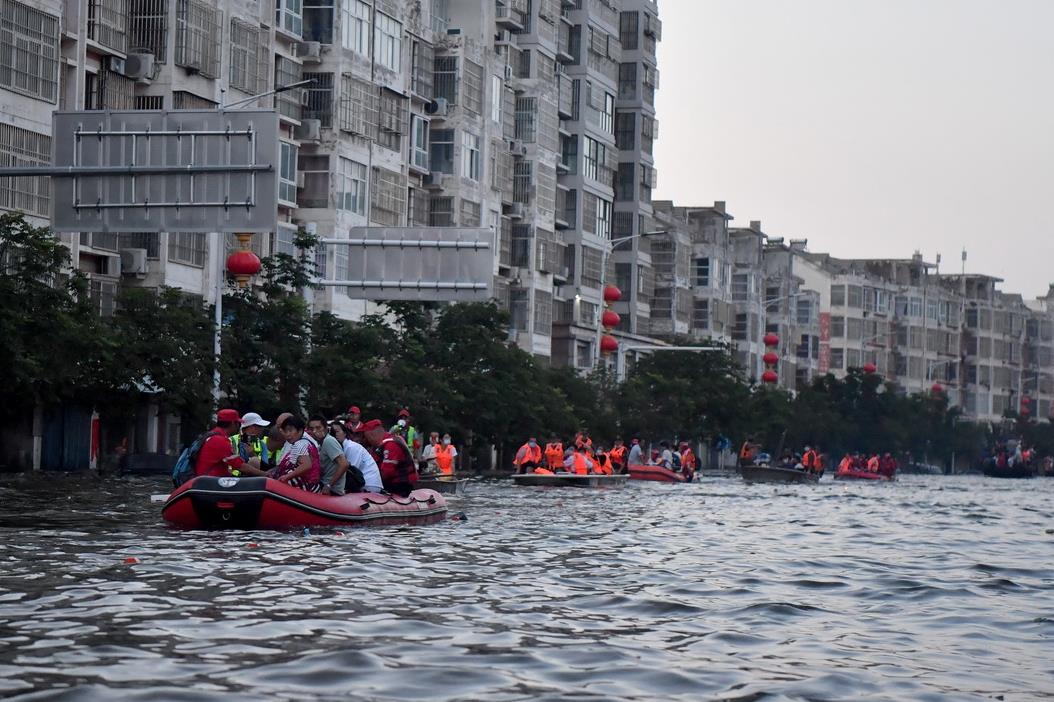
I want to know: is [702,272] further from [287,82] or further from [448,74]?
[287,82]

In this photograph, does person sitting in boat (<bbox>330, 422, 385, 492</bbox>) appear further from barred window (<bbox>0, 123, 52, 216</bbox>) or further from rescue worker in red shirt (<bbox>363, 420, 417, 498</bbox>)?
barred window (<bbox>0, 123, 52, 216</bbox>)

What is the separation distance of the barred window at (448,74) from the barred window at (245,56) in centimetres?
1585

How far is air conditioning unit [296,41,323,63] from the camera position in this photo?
5959 cm

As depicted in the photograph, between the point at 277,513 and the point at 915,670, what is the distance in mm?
11639

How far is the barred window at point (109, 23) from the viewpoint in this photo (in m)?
49.6

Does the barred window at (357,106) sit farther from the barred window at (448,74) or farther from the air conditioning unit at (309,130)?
the barred window at (448,74)

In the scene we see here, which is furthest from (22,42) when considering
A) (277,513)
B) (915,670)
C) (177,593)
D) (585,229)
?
(585,229)

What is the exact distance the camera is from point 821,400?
115188 mm

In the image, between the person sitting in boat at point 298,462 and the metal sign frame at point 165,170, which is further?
the metal sign frame at point 165,170

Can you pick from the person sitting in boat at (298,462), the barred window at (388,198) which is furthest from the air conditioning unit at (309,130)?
the person sitting in boat at (298,462)

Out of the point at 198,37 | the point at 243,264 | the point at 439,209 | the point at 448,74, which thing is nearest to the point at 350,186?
the point at 439,209

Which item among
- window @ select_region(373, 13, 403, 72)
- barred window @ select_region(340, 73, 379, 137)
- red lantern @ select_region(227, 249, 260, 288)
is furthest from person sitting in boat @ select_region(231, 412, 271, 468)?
window @ select_region(373, 13, 403, 72)

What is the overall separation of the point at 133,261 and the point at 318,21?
13.3m

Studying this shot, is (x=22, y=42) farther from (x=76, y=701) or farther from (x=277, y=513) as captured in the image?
(x=76, y=701)
